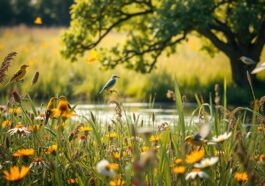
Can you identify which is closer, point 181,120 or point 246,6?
point 181,120

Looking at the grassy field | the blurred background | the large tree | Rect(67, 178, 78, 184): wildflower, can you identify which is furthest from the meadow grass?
the grassy field

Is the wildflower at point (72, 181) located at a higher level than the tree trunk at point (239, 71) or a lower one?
lower

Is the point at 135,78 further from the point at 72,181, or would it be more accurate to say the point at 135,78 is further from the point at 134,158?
the point at 134,158

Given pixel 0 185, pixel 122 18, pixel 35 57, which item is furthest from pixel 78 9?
pixel 0 185

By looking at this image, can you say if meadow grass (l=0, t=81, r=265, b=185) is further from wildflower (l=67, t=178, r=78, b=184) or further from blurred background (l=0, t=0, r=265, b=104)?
blurred background (l=0, t=0, r=265, b=104)

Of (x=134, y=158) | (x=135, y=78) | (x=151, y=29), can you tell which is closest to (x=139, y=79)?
(x=135, y=78)

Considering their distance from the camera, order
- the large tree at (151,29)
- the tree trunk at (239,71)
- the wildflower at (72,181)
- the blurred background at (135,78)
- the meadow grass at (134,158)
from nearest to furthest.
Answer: the meadow grass at (134,158), the wildflower at (72,181), the large tree at (151,29), the tree trunk at (239,71), the blurred background at (135,78)

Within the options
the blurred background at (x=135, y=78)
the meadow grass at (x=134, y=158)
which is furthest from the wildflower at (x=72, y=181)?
the blurred background at (x=135, y=78)

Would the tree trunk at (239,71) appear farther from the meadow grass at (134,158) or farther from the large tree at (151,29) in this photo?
the meadow grass at (134,158)

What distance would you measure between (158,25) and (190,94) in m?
2.42

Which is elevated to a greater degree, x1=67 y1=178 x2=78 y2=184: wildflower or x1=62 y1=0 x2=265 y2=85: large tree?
x1=62 y1=0 x2=265 y2=85: large tree

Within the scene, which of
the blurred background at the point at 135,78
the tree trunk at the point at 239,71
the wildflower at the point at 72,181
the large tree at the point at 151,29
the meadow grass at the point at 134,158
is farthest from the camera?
the blurred background at the point at 135,78

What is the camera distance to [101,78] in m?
13.9

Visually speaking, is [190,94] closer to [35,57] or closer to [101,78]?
[101,78]
